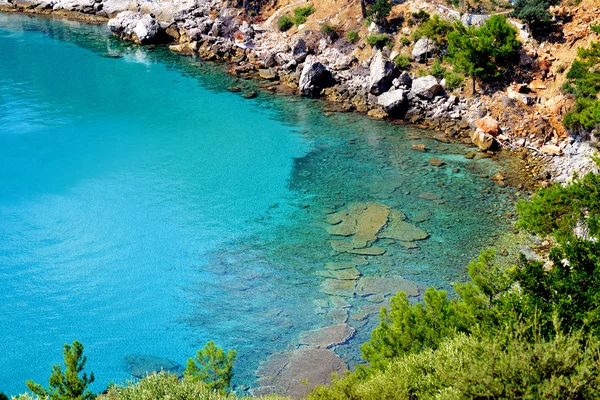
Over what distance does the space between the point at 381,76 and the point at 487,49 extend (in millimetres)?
8326

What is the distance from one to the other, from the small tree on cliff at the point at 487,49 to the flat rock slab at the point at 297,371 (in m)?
28.9

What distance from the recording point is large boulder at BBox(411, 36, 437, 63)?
49.2 m

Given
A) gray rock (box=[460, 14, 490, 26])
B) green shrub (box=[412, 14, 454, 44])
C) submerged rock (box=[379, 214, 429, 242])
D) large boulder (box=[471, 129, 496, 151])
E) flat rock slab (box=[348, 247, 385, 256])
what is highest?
gray rock (box=[460, 14, 490, 26])

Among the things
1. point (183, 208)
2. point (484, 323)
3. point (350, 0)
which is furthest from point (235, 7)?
point (484, 323)

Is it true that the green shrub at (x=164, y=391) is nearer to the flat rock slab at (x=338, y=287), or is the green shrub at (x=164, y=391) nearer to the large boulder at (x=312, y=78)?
the flat rock slab at (x=338, y=287)

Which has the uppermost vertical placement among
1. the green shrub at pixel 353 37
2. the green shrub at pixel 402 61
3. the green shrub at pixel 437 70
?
the green shrub at pixel 353 37

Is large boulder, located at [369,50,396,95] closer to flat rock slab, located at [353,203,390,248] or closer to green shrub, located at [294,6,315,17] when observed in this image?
green shrub, located at [294,6,315,17]

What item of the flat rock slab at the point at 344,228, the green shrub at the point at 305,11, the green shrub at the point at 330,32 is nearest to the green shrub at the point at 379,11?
the green shrub at the point at 330,32

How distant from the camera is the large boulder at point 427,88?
45844 millimetres

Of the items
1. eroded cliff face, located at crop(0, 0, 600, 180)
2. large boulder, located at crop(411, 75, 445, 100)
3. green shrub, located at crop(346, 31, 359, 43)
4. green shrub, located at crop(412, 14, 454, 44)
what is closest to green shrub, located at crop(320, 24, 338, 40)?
eroded cliff face, located at crop(0, 0, 600, 180)

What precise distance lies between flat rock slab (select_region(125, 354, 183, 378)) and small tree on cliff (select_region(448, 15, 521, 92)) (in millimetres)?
32171

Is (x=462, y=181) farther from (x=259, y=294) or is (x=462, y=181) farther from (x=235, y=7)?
(x=235, y=7)

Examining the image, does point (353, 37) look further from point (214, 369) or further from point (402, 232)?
point (214, 369)

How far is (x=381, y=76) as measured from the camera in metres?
47.4
